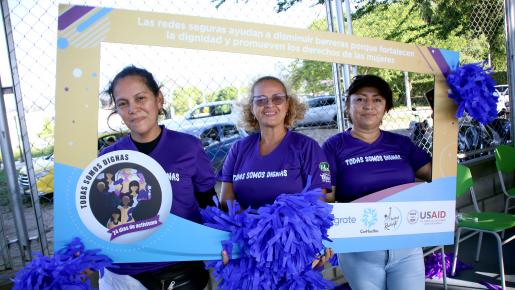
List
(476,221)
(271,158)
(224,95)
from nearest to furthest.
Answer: (271,158), (224,95), (476,221)

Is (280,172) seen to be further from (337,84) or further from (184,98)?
(337,84)

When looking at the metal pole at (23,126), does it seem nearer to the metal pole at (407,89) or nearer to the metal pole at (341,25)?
the metal pole at (341,25)

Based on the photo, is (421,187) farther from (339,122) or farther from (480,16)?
(480,16)

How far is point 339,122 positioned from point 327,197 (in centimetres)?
128

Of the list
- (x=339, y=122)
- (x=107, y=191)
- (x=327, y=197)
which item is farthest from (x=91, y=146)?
(x=339, y=122)

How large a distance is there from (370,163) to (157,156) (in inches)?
38.8

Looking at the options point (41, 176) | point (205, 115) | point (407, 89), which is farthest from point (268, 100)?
point (407, 89)

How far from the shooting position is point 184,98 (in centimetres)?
252

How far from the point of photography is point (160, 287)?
1525mm

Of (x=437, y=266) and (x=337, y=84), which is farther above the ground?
(x=337, y=84)

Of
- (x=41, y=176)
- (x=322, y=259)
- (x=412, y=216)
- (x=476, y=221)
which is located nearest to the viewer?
(x=322, y=259)

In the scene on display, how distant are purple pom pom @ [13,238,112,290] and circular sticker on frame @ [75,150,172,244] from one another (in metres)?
0.08

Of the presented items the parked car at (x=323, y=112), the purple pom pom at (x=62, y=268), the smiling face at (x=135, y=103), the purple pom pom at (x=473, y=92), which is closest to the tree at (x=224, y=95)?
the parked car at (x=323, y=112)

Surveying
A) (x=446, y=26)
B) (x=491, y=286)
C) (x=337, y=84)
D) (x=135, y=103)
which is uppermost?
(x=446, y=26)
